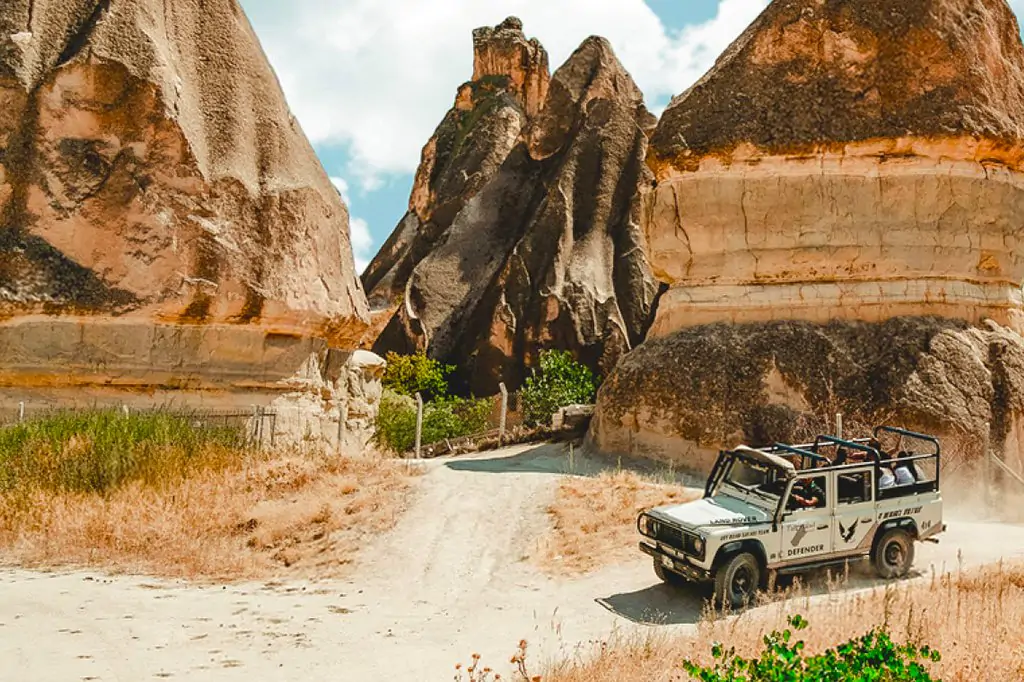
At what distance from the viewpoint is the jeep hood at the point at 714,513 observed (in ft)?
20.2

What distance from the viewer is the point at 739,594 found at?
6.06 m

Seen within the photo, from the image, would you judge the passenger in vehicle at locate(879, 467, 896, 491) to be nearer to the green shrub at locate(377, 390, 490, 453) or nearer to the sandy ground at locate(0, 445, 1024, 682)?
the sandy ground at locate(0, 445, 1024, 682)

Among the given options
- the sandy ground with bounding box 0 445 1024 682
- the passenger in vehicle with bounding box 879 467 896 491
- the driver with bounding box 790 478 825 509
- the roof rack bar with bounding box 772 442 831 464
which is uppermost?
the roof rack bar with bounding box 772 442 831 464

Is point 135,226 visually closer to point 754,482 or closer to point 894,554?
point 754,482

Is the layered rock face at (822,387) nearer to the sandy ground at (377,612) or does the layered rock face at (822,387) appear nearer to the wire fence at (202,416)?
the sandy ground at (377,612)

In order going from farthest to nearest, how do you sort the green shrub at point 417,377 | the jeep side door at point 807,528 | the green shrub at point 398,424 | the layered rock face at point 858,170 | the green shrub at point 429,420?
the green shrub at point 417,377
the green shrub at point 429,420
the green shrub at point 398,424
the layered rock face at point 858,170
the jeep side door at point 807,528

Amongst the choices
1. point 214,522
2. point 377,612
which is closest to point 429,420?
point 214,522

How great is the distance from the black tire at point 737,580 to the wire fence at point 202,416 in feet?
17.4

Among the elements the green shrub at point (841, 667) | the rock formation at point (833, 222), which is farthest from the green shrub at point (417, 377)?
the green shrub at point (841, 667)

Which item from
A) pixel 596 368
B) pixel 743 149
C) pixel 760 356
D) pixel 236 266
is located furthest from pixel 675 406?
pixel 596 368

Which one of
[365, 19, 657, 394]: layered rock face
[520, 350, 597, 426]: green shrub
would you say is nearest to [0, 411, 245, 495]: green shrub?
[520, 350, 597, 426]: green shrub

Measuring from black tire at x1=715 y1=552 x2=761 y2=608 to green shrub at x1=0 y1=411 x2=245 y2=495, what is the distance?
4.97 metres

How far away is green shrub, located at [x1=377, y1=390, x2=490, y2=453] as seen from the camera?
55.0 feet

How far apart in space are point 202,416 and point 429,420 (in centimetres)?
895
